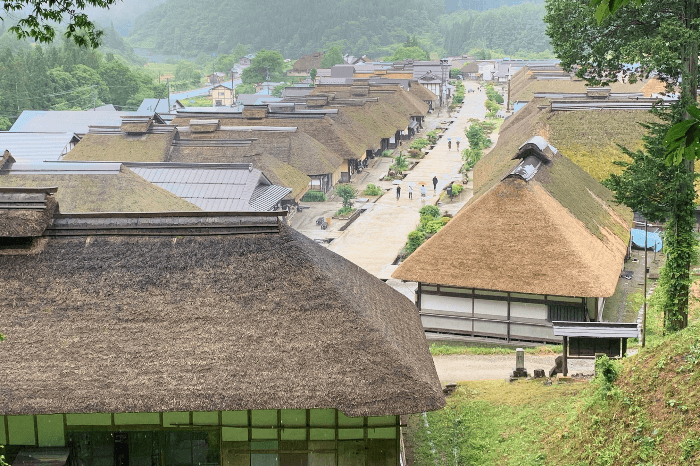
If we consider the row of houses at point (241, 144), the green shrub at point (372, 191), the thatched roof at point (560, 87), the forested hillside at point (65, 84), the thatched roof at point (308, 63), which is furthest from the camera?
the thatched roof at point (308, 63)

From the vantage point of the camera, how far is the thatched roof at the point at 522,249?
23969 millimetres

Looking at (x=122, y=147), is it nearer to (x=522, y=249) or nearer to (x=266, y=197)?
(x=266, y=197)

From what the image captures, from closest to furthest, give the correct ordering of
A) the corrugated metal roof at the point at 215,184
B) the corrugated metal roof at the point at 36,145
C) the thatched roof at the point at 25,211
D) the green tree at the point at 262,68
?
1. the thatched roof at the point at 25,211
2. the corrugated metal roof at the point at 215,184
3. the corrugated metal roof at the point at 36,145
4. the green tree at the point at 262,68

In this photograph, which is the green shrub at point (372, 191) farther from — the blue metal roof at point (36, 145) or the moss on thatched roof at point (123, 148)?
the blue metal roof at point (36, 145)

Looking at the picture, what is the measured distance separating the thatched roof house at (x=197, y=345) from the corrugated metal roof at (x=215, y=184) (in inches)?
809

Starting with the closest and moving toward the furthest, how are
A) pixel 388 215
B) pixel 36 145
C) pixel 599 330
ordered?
pixel 599 330 < pixel 388 215 < pixel 36 145

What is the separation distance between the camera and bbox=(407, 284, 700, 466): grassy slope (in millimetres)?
11875

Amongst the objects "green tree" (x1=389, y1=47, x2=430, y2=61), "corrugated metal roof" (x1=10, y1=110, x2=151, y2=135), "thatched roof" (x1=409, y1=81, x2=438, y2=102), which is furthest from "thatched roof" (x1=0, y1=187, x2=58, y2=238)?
"green tree" (x1=389, y1=47, x2=430, y2=61)

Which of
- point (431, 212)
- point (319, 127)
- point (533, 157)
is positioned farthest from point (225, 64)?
point (533, 157)

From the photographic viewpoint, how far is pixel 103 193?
1292 inches

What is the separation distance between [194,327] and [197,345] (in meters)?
0.42

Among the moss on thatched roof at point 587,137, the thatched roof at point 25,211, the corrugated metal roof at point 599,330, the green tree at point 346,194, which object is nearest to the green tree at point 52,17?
the thatched roof at point 25,211

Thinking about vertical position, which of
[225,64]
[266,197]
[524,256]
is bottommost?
[524,256]

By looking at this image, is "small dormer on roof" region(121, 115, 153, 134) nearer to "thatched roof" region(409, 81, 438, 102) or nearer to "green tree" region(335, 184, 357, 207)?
"green tree" region(335, 184, 357, 207)
